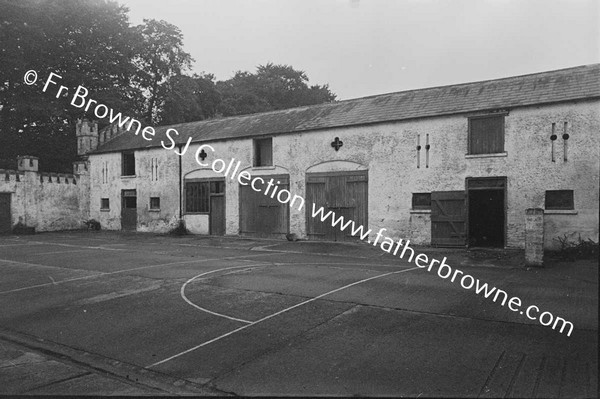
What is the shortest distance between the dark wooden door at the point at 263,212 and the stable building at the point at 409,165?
0.17ft

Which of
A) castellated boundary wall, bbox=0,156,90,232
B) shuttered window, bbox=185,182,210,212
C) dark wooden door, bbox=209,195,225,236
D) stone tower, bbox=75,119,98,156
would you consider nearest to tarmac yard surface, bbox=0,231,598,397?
dark wooden door, bbox=209,195,225,236

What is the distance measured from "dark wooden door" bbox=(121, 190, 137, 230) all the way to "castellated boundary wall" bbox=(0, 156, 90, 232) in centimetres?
378

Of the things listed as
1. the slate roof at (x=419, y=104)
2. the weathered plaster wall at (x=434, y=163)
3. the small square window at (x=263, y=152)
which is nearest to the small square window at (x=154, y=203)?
the weathered plaster wall at (x=434, y=163)

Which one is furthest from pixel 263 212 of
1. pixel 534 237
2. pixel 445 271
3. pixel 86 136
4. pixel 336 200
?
pixel 86 136

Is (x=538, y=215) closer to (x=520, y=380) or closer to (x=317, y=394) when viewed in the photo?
(x=520, y=380)

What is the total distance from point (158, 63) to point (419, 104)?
98.4 ft

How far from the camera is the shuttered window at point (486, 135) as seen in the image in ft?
51.6

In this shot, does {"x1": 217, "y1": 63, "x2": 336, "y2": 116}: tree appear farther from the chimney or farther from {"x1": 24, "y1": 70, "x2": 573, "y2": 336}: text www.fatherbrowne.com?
the chimney

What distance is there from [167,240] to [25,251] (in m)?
5.87

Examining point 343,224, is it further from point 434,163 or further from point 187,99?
point 187,99

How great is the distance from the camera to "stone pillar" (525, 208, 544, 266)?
1189cm

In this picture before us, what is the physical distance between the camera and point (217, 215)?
22641 millimetres

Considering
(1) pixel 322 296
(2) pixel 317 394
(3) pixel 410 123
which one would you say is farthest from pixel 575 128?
(2) pixel 317 394

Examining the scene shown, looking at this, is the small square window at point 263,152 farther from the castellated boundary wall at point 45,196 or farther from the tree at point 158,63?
the tree at point 158,63
